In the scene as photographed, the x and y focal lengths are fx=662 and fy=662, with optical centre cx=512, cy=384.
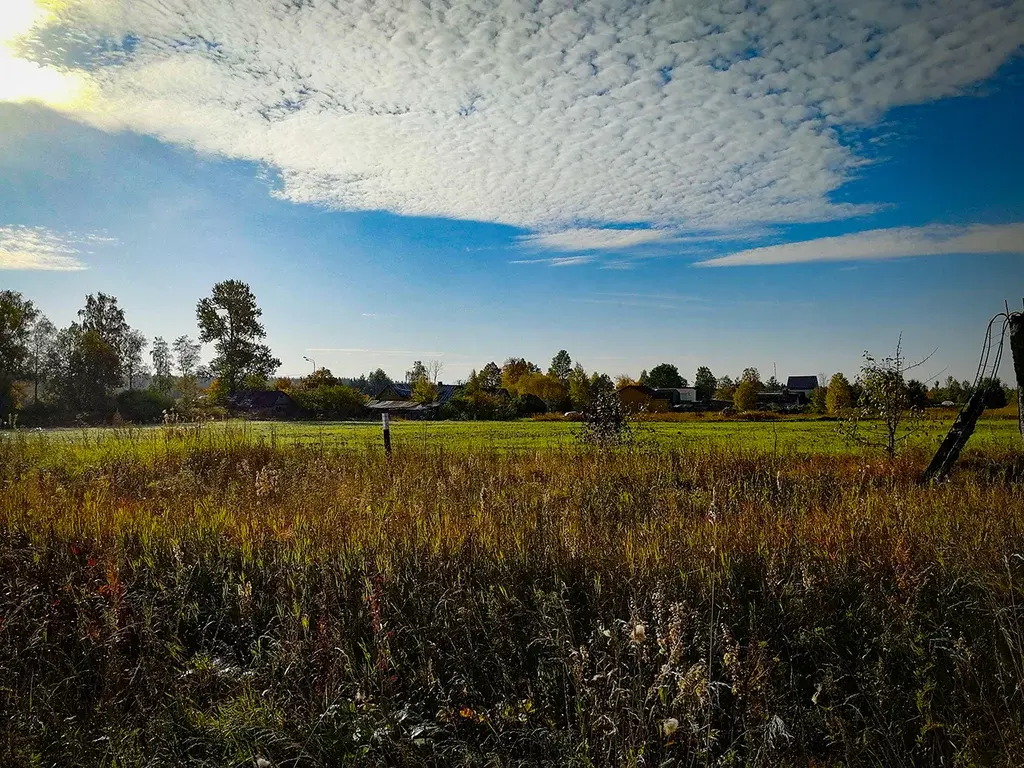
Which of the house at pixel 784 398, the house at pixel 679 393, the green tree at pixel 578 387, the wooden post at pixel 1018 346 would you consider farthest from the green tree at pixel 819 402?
the wooden post at pixel 1018 346

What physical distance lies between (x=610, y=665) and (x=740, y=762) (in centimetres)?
90

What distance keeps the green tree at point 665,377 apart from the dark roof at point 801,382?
21.9m

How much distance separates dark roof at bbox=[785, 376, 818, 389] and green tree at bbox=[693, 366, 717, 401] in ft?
45.9

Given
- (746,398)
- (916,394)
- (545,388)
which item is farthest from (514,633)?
(545,388)

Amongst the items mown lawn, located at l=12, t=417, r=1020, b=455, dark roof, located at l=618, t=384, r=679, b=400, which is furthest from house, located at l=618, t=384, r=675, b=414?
mown lawn, located at l=12, t=417, r=1020, b=455

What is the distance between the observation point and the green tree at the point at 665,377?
118m

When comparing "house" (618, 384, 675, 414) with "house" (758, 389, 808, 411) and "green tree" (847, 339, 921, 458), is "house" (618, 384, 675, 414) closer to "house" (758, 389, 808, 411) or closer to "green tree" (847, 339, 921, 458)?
"house" (758, 389, 808, 411)

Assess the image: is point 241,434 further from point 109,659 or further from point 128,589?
point 109,659

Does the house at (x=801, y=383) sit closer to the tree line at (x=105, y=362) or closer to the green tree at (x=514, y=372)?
the green tree at (x=514, y=372)

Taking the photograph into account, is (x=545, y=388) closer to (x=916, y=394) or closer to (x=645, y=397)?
(x=645, y=397)

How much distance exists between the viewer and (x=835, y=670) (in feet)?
14.9

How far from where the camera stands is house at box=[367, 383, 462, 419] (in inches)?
2650

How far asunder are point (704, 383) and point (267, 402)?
82.0 m

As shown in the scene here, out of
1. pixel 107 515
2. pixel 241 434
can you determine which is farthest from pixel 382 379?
pixel 107 515
